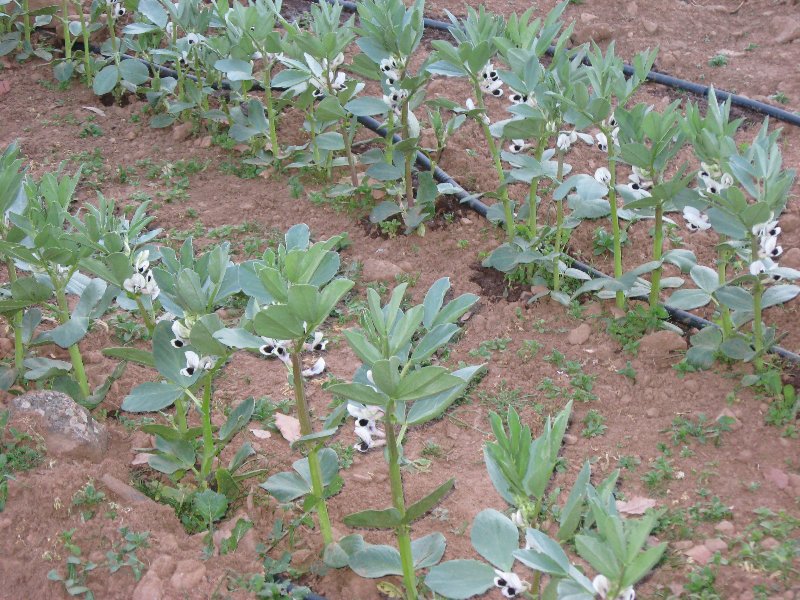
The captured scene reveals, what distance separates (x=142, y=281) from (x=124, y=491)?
598 mm

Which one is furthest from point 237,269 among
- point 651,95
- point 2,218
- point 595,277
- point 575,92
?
point 651,95

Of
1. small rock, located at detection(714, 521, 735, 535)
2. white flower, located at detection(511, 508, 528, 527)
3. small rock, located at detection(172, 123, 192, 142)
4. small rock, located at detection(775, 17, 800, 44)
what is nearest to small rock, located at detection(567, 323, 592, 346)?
small rock, located at detection(714, 521, 735, 535)

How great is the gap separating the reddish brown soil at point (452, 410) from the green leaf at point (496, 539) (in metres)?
0.61

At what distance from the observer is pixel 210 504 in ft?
8.73

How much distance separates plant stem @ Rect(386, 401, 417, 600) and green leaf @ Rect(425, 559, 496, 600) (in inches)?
8.3

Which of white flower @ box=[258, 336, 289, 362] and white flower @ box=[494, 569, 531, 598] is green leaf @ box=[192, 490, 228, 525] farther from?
white flower @ box=[494, 569, 531, 598]

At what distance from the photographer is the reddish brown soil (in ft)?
8.29

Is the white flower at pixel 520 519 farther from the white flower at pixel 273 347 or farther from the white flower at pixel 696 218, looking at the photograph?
the white flower at pixel 696 218

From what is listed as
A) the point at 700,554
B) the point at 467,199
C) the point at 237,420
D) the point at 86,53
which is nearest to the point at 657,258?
→ the point at 467,199

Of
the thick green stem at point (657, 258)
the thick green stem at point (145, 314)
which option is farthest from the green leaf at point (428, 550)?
the thick green stem at point (657, 258)

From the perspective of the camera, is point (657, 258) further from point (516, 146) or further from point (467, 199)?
point (467, 199)

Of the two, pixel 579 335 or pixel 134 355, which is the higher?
pixel 134 355

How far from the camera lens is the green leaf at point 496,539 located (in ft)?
6.64

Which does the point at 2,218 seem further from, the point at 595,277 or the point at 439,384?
the point at 595,277
